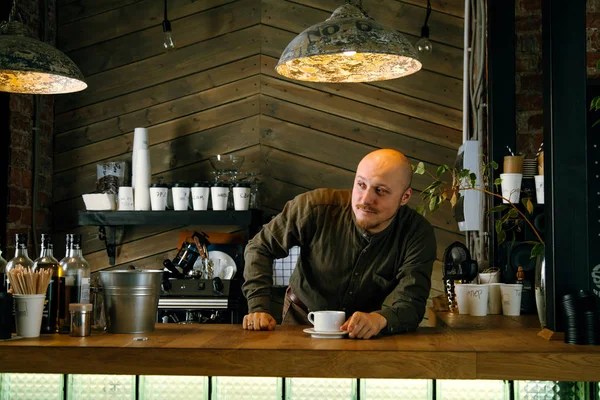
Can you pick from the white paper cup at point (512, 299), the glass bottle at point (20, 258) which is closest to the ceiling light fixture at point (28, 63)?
the glass bottle at point (20, 258)

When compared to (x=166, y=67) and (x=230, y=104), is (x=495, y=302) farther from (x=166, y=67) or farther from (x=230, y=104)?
(x=166, y=67)

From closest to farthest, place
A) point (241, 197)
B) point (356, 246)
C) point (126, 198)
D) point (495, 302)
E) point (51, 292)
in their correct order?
point (51, 292) → point (356, 246) → point (495, 302) → point (241, 197) → point (126, 198)

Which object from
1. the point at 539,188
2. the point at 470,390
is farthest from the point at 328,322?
the point at 539,188

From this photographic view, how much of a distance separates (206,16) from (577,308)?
3.47 metres

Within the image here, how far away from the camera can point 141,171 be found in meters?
4.55

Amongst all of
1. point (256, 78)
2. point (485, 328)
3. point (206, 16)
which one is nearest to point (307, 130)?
point (256, 78)

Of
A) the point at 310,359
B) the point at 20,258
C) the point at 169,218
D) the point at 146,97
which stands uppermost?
the point at 146,97

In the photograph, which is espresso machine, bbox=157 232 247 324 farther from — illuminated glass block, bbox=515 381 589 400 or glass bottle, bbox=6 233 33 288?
illuminated glass block, bbox=515 381 589 400

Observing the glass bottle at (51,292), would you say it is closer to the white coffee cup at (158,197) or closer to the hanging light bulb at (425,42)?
the white coffee cup at (158,197)

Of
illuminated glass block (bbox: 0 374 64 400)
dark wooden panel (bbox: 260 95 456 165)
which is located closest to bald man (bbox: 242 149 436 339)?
illuminated glass block (bbox: 0 374 64 400)

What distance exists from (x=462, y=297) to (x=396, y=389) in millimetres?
1307

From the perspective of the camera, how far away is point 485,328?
2.61 metres

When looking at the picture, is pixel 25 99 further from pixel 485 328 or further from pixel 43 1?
pixel 485 328

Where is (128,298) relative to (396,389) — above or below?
above
